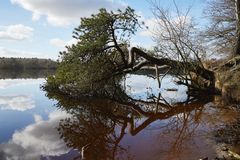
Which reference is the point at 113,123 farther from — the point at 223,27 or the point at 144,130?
the point at 223,27

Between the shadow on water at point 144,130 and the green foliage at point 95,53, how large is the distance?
7.25 feet

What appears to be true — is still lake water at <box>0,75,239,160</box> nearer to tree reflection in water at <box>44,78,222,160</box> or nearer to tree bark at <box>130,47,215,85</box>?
tree reflection in water at <box>44,78,222,160</box>

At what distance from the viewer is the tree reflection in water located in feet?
27.6

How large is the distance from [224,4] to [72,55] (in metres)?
10.4

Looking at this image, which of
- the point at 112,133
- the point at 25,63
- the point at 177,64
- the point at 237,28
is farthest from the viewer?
the point at 25,63

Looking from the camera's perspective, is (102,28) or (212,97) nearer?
(102,28)

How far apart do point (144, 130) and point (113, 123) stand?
1318 mm

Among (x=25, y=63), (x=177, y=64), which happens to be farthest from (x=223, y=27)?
(x=25, y=63)

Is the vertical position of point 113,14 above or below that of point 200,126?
above

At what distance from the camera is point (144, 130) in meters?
11.0

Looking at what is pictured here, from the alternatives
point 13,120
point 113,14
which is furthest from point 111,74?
point 13,120

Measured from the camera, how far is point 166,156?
7750mm

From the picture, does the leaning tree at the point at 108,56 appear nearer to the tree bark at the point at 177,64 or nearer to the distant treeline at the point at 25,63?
the tree bark at the point at 177,64

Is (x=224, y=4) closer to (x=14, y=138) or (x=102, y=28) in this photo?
(x=102, y=28)
